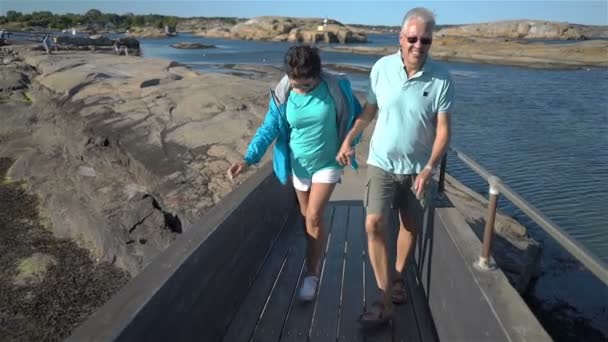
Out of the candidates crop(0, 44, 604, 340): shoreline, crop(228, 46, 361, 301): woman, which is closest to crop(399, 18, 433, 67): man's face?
crop(228, 46, 361, 301): woman

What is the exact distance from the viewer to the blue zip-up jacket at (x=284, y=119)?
319 centimetres

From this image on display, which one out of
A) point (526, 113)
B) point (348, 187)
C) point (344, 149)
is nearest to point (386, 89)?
point (344, 149)

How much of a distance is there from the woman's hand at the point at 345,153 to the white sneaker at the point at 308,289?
0.89 m

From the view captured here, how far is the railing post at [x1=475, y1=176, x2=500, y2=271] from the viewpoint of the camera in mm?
2449

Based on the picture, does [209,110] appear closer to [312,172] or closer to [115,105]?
[115,105]

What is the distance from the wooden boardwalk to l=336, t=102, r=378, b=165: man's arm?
1.00m

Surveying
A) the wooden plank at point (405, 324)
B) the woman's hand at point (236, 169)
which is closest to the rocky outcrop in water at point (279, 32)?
the woman's hand at point (236, 169)

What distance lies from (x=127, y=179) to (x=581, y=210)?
809 cm

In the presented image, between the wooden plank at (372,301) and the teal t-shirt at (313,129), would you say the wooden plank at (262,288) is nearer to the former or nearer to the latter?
the wooden plank at (372,301)

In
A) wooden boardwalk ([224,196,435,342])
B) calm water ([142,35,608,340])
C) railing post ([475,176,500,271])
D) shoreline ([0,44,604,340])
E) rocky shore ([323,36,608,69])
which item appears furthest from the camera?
rocky shore ([323,36,608,69])

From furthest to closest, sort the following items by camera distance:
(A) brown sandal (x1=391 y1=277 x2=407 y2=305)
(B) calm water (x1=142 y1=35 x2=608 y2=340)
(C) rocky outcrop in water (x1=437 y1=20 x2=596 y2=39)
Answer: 1. (C) rocky outcrop in water (x1=437 y1=20 x2=596 y2=39)
2. (B) calm water (x1=142 y1=35 x2=608 y2=340)
3. (A) brown sandal (x1=391 y1=277 x2=407 y2=305)

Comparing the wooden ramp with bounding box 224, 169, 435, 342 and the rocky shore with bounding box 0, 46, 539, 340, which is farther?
the rocky shore with bounding box 0, 46, 539, 340

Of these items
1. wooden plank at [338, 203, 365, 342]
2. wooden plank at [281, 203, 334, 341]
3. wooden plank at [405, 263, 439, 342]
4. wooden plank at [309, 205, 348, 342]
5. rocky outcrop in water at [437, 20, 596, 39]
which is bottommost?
wooden plank at [281, 203, 334, 341]

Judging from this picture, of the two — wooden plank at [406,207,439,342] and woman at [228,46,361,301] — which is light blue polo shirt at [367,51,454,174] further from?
wooden plank at [406,207,439,342]
